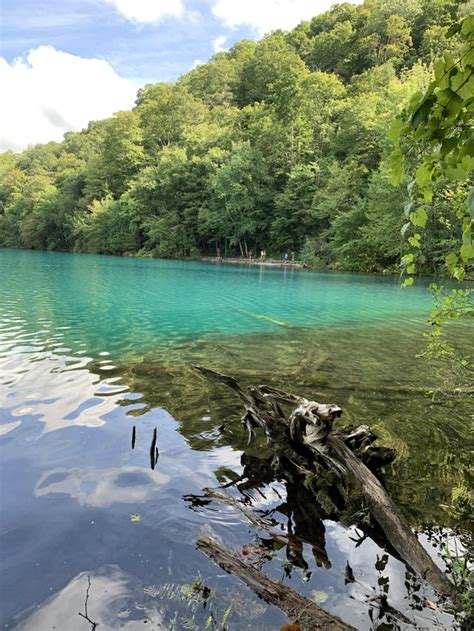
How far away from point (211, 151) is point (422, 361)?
198 feet

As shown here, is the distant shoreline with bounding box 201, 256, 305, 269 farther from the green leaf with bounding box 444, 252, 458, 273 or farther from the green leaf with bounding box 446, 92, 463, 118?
the green leaf with bounding box 446, 92, 463, 118

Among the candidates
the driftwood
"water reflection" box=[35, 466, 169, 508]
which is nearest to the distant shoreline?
the driftwood

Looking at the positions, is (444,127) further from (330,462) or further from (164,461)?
(164,461)

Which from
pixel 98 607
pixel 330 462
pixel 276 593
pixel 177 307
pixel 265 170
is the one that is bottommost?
pixel 177 307

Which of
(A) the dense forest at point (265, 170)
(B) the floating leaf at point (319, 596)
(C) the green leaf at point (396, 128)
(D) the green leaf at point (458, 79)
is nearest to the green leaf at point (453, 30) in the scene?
(D) the green leaf at point (458, 79)

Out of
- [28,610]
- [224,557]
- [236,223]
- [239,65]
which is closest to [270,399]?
[224,557]

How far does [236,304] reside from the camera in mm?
20328

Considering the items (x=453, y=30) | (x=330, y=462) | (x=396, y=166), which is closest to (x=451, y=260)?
(x=396, y=166)

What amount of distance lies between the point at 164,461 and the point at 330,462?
2.05 m

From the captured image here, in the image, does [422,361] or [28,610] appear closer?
[28,610]

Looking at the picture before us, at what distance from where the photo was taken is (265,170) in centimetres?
6169

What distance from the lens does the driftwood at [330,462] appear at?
3.52 metres

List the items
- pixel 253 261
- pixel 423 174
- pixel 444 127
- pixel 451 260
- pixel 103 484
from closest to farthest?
pixel 444 127
pixel 423 174
pixel 451 260
pixel 103 484
pixel 253 261

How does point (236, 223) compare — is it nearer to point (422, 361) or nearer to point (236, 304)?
point (236, 304)
